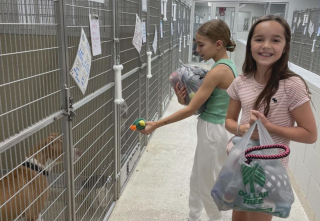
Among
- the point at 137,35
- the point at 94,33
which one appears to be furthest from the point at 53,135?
the point at 137,35

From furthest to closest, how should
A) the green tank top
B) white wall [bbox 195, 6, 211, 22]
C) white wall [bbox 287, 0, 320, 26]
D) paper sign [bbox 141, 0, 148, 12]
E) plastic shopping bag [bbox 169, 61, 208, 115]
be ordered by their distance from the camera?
white wall [bbox 195, 6, 211, 22], white wall [bbox 287, 0, 320, 26], paper sign [bbox 141, 0, 148, 12], plastic shopping bag [bbox 169, 61, 208, 115], the green tank top

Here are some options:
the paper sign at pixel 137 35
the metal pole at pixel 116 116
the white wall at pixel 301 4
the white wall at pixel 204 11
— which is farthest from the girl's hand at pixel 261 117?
the white wall at pixel 204 11

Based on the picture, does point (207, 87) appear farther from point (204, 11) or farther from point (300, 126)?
point (204, 11)

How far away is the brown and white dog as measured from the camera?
3.91ft

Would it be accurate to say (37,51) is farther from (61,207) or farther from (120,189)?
(120,189)

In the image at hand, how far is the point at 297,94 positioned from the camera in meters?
1.19

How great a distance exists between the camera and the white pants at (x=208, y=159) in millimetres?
1829

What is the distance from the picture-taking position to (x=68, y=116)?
1422 mm

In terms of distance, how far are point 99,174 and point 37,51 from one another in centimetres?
109

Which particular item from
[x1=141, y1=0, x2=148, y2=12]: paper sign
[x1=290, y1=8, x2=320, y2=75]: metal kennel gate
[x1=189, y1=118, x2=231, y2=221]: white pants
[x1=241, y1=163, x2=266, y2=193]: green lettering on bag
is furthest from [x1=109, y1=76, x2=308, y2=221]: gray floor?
[x1=290, y1=8, x2=320, y2=75]: metal kennel gate

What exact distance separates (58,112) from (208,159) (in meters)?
0.95

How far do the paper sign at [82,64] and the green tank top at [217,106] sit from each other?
2.37 feet

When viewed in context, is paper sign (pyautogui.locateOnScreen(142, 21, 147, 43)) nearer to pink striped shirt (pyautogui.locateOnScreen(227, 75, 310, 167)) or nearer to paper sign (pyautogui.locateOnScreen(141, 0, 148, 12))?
paper sign (pyautogui.locateOnScreen(141, 0, 148, 12))

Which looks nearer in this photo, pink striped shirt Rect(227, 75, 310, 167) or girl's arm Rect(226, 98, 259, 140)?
pink striped shirt Rect(227, 75, 310, 167)
